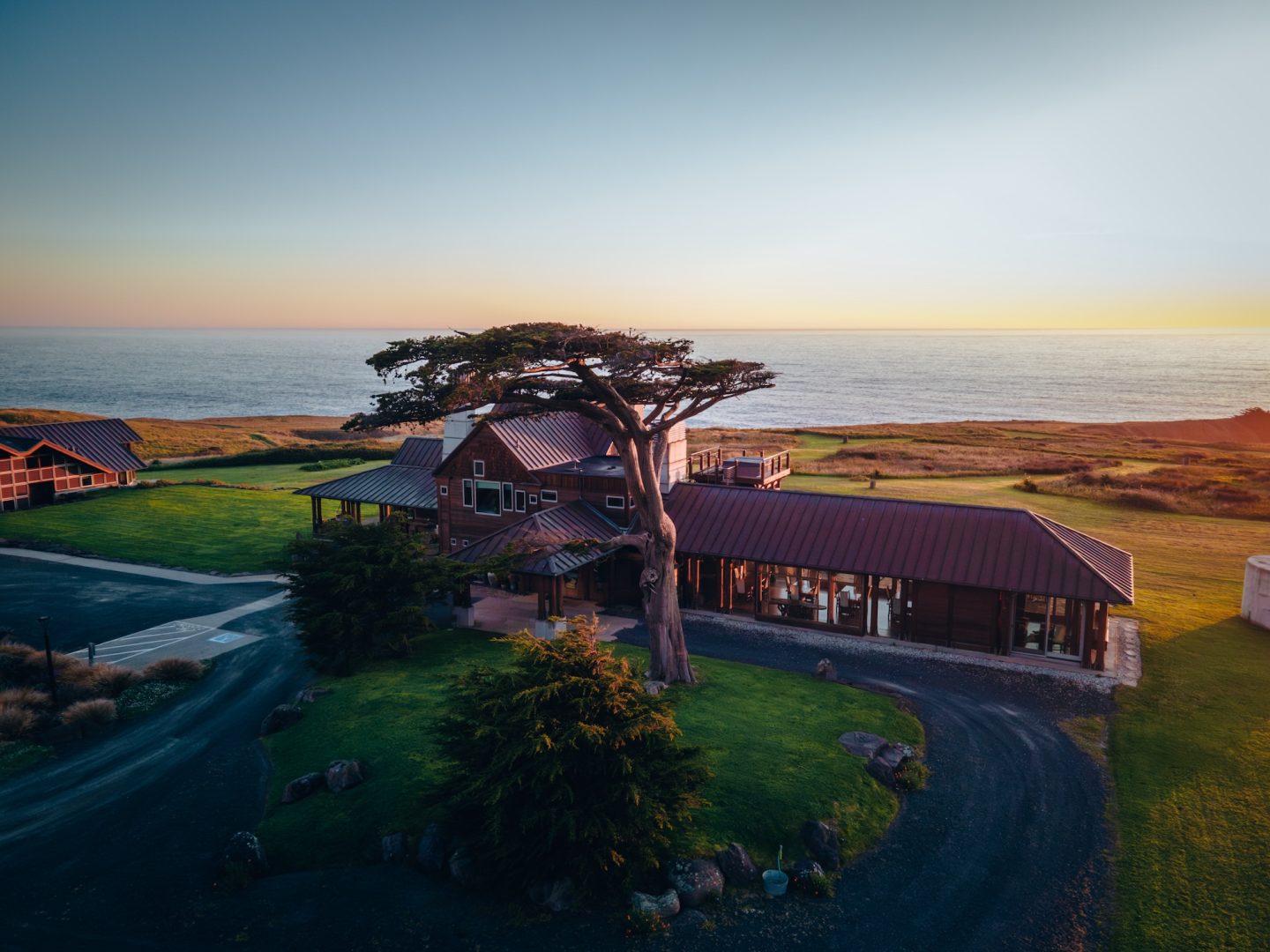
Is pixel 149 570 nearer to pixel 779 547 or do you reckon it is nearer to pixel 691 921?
pixel 779 547

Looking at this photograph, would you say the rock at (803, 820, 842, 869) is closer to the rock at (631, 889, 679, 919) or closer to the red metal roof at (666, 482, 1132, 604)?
the rock at (631, 889, 679, 919)

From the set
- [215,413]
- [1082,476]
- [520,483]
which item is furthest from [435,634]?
[215,413]

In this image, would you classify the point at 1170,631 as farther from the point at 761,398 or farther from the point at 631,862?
the point at 761,398

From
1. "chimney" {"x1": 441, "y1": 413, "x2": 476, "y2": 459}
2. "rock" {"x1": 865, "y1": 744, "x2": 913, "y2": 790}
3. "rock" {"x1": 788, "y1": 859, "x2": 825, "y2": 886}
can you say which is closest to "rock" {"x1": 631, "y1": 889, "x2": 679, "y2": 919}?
"rock" {"x1": 788, "y1": 859, "x2": 825, "y2": 886}

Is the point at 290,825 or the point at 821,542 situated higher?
the point at 821,542

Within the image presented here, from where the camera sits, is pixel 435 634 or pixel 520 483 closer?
pixel 435 634

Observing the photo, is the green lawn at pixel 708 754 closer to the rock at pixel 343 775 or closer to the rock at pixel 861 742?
the rock at pixel 343 775
